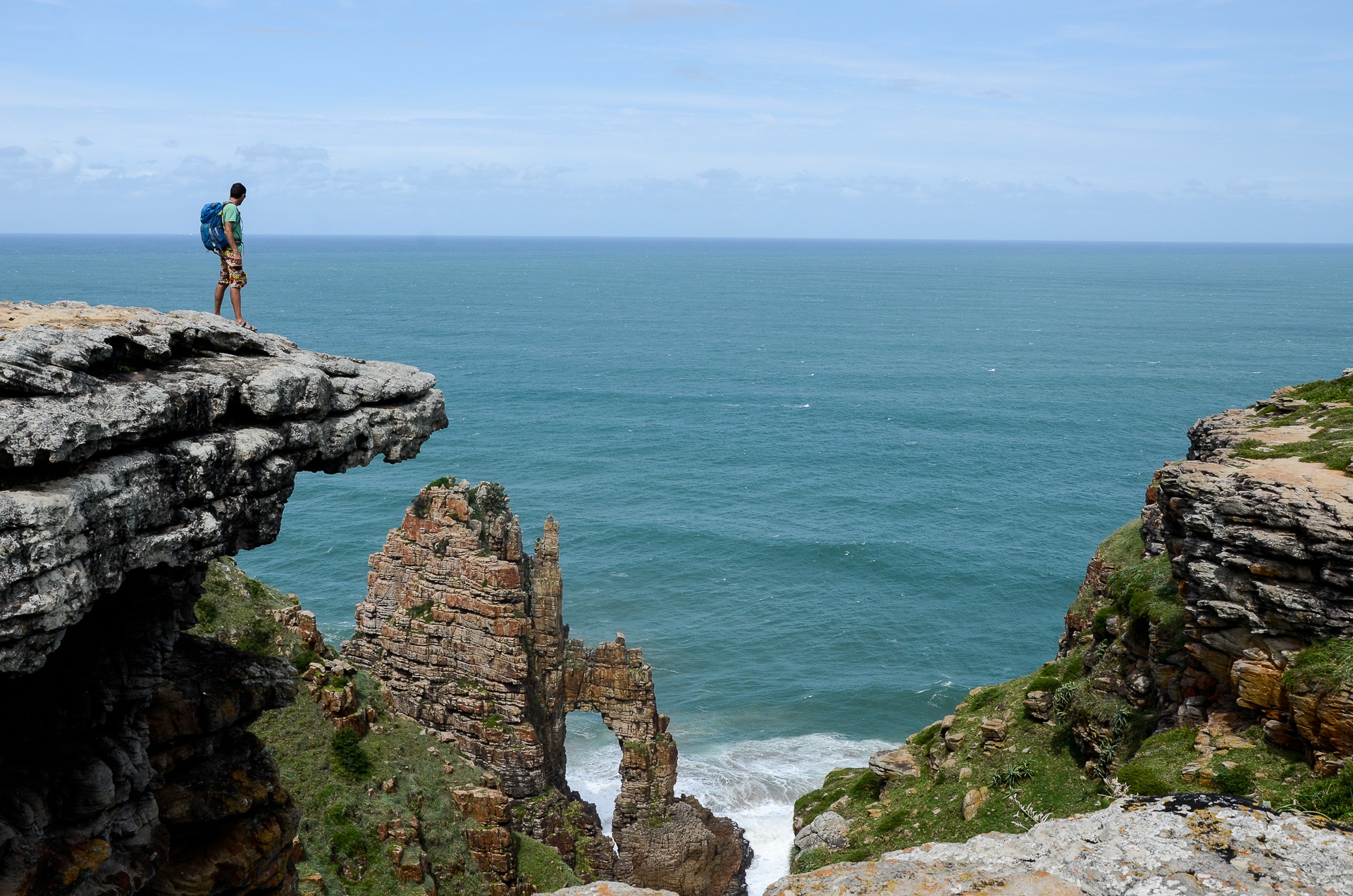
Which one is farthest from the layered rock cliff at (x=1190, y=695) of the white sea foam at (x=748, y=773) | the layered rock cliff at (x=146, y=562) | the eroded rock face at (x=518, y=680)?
→ the white sea foam at (x=748, y=773)

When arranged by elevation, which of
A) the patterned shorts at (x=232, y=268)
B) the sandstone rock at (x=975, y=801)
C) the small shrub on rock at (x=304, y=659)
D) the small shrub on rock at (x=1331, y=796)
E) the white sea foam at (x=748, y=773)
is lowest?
the white sea foam at (x=748, y=773)

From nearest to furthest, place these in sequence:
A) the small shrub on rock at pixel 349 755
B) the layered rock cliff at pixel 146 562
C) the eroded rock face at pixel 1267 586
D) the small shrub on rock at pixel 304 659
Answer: the layered rock cliff at pixel 146 562 → the eroded rock face at pixel 1267 586 → the small shrub on rock at pixel 349 755 → the small shrub on rock at pixel 304 659

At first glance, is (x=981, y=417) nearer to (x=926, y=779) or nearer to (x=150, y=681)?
(x=926, y=779)

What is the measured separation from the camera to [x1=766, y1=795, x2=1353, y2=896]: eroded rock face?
1048cm

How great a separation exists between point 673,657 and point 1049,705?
150 ft

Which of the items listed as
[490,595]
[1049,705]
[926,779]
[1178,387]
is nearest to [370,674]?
[490,595]

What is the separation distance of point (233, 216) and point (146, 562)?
10964 mm

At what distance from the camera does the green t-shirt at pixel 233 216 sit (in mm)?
21797

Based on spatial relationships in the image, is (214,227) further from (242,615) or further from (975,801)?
(975,801)

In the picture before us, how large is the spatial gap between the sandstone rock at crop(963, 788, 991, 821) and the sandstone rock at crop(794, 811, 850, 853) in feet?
13.9

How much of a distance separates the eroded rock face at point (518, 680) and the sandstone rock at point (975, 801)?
57.8ft

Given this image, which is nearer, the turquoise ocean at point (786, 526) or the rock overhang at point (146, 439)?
the rock overhang at point (146, 439)

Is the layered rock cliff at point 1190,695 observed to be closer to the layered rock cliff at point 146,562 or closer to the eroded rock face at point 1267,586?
the eroded rock face at point 1267,586

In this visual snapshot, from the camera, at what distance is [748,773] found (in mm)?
65250
